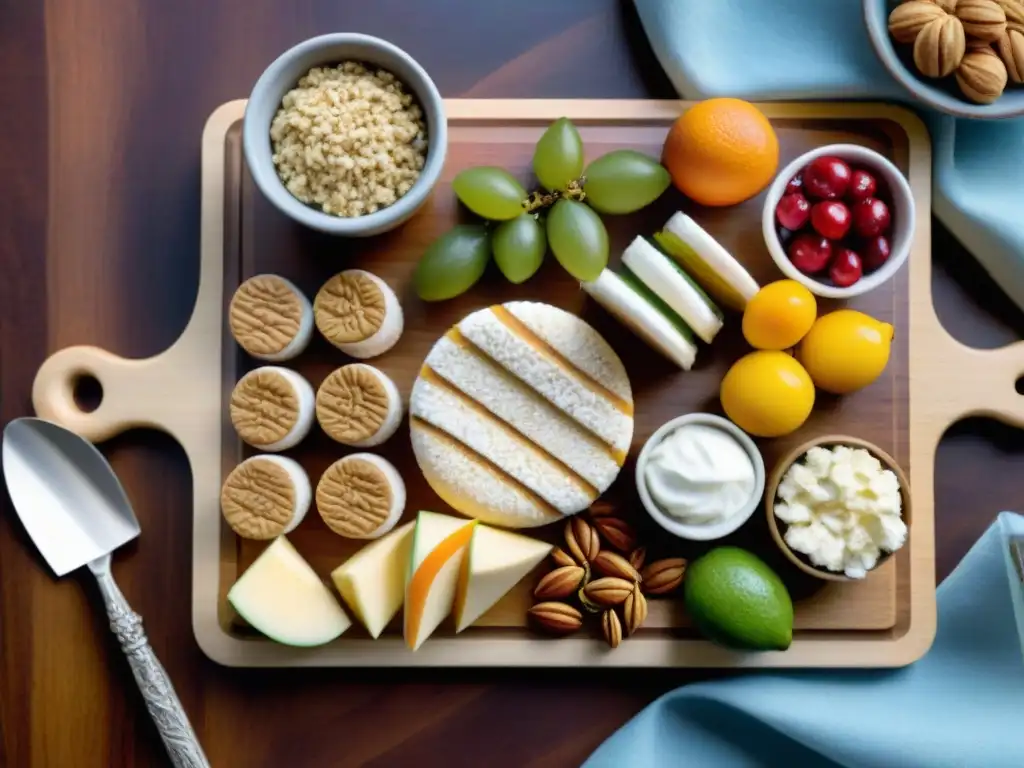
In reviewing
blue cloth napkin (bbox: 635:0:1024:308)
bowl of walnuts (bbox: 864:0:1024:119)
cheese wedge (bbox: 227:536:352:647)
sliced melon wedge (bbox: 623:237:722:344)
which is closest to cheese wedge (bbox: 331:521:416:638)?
cheese wedge (bbox: 227:536:352:647)

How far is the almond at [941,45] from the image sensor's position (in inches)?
36.5

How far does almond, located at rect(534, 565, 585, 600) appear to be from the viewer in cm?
100

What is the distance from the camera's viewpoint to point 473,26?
1072mm

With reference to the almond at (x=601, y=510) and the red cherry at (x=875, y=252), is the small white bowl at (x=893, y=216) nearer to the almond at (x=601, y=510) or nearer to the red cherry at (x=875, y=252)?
the red cherry at (x=875, y=252)

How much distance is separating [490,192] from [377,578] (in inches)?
16.7

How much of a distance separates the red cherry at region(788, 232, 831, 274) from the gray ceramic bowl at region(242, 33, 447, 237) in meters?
0.38

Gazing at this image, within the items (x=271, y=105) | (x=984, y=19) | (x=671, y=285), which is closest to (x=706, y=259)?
(x=671, y=285)

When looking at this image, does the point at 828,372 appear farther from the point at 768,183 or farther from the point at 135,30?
the point at 135,30

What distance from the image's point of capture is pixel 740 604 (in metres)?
0.92

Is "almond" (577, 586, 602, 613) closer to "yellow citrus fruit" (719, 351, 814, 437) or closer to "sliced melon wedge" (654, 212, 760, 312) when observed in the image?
"yellow citrus fruit" (719, 351, 814, 437)

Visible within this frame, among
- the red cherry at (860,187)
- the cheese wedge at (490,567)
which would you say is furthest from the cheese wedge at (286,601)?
the red cherry at (860,187)

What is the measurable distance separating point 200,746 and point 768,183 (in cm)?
89

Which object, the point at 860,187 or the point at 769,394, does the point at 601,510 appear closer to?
the point at 769,394

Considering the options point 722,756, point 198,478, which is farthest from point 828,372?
point 198,478
